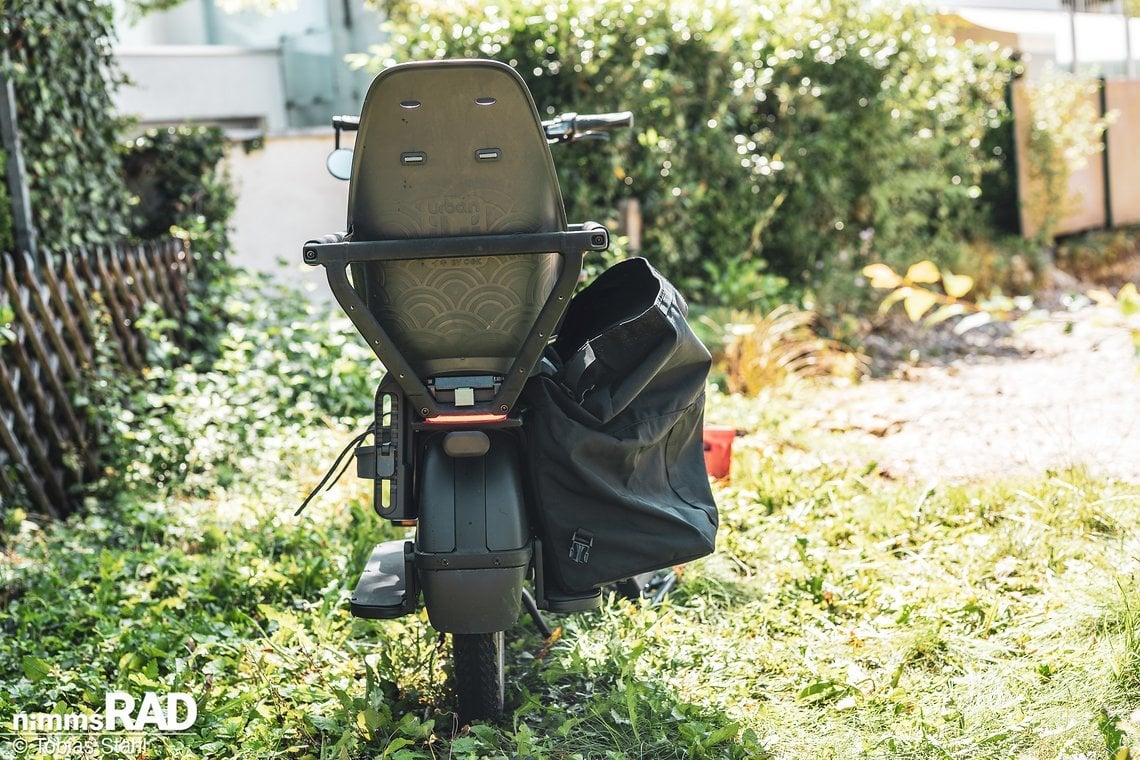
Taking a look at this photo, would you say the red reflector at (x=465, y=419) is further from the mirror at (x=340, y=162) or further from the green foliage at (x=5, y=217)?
the green foliage at (x=5, y=217)

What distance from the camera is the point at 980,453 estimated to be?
4.42 meters

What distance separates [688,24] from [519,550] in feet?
16.6

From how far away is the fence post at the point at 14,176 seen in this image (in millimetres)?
4816

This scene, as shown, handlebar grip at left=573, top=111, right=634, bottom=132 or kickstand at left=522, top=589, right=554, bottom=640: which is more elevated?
handlebar grip at left=573, top=111, right=634, bottom=132

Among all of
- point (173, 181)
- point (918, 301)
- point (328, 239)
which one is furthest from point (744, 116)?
point (918, 301)

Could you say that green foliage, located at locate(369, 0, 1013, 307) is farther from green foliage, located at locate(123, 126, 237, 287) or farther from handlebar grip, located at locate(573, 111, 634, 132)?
handlebar grip, located at locate(573, 111, 634, 132)

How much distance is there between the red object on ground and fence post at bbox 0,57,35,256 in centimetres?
304

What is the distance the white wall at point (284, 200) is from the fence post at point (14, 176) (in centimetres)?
208

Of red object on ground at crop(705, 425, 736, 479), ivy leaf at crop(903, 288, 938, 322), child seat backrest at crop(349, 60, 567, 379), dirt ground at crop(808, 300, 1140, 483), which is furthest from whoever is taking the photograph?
dirt ground at crop(808, 300, 1140, 483)

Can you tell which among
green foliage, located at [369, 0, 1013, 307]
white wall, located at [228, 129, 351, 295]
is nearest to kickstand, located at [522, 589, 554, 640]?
green foliage, located at [369, 0, 1013, 307]

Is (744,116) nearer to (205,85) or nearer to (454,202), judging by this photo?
(454,202)

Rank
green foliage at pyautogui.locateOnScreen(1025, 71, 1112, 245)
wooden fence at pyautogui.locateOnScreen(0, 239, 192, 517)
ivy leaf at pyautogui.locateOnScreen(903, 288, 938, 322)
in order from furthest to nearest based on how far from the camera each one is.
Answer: green foliage at pyautogui.locateOnScreen(1025, 71, 1112, 245) → wooden fence at pyautogui.locateOnScreen(0, 239, 192, 517) → ivy leaf at pyautogui.locateOnScreen(903, 288, 938, 322)

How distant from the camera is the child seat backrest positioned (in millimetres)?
2133

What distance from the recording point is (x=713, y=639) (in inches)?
115
